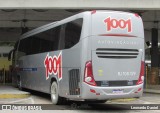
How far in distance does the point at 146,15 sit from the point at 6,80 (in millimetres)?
14164

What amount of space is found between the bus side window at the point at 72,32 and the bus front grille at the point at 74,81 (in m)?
0.98

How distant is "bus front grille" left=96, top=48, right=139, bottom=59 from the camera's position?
1228cm

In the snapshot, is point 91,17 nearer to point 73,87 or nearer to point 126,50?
point 126,50

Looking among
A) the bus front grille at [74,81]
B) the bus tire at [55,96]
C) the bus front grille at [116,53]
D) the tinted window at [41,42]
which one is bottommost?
the bus tire at [55,96]

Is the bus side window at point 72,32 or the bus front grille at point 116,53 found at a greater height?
the bus side window at point 72,32

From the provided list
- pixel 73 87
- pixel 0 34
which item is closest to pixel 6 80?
pixel 0 34

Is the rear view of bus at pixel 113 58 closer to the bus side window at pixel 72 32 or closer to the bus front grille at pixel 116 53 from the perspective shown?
the bus front grille at pixel 116 53

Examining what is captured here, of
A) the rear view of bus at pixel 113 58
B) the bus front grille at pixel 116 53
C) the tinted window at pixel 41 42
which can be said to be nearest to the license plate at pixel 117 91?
the rear view of bus at pixel 113 58

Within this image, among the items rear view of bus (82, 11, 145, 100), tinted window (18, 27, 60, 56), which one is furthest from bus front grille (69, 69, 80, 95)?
tinted window (18, 27, 60, 56)

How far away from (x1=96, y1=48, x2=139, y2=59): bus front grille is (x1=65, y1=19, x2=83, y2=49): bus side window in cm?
95

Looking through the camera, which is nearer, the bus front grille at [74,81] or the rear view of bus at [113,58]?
the rear view of bus at [113,58]

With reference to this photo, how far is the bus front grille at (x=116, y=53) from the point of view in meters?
12.3

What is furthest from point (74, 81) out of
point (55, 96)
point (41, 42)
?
point (41, 42)

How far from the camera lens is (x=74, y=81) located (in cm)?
1275
